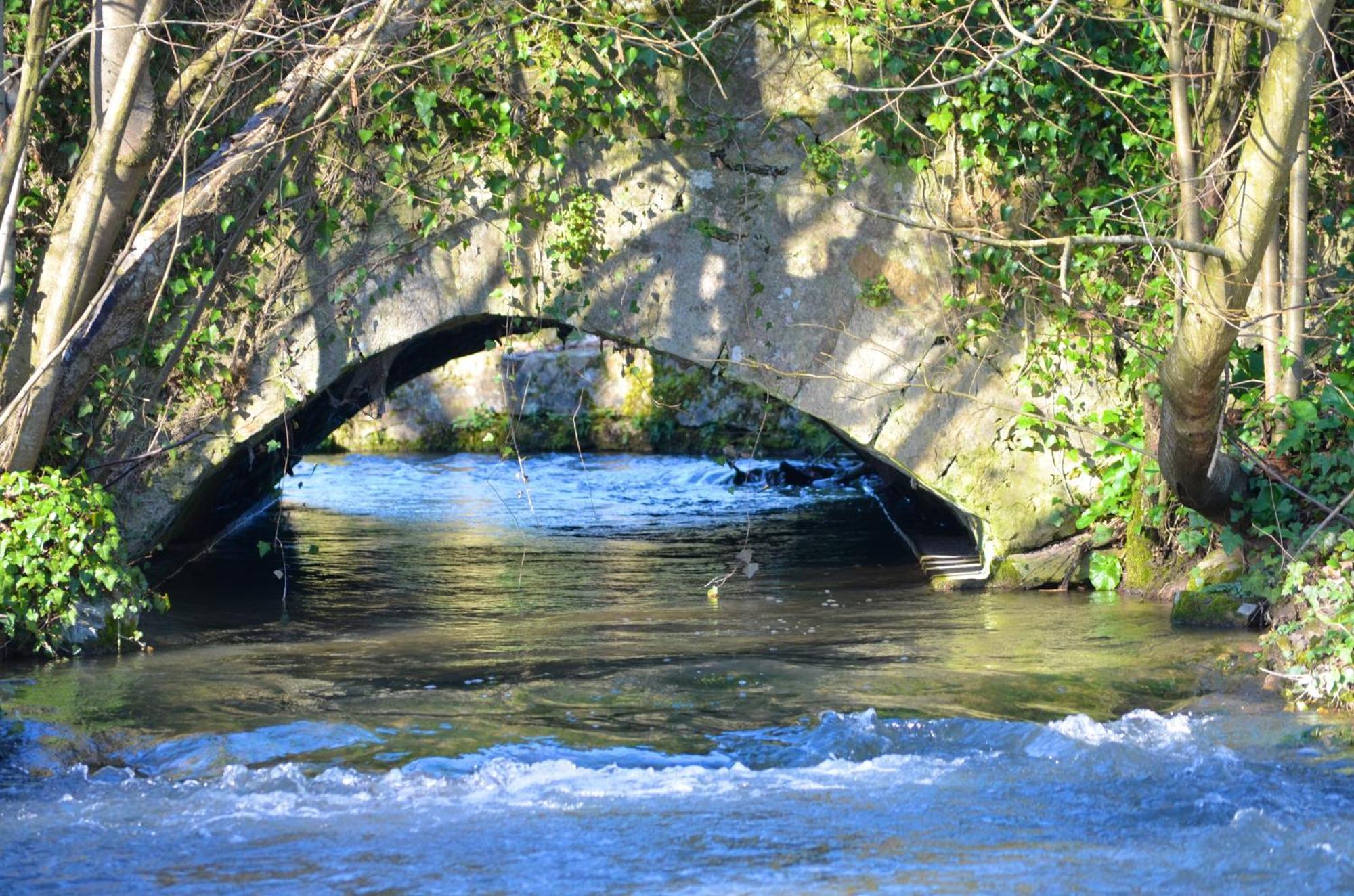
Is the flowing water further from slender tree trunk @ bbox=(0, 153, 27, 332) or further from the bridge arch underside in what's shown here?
slender tree trunk @ bbox=(0, 153, 27, 332)

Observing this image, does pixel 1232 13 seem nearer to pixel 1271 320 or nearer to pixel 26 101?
pixel 1271 320

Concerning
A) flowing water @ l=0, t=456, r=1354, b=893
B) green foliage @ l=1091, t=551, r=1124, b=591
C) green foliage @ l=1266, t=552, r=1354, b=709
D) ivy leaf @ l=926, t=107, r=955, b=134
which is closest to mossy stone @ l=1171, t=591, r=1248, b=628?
flowing water @ l=0, t=456, r=1354, b=893

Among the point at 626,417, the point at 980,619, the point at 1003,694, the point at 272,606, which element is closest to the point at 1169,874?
the point at 1003,694

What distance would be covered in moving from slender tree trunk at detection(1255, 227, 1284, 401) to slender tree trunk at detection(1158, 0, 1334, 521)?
1.10 meters

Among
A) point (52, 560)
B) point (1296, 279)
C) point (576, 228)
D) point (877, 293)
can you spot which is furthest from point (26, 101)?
point (1296, 279)

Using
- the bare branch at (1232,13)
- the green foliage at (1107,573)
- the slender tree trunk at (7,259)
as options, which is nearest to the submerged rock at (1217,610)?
the green foliage at (1107,573)

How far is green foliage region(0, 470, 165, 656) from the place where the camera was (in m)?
6.36

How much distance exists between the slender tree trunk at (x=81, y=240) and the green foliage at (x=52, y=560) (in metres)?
0.27

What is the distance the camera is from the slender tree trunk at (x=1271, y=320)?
745 cm

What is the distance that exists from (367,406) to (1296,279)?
241 inches

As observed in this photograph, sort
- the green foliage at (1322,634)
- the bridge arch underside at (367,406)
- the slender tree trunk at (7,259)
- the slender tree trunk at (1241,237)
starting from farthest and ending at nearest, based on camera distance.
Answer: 1. the bridge arch underside at (367,406)
2. the slender tree trunk at (7,259)
3. the green foliage at (1322,634)
4. the slender tree trunk at (1241,237)

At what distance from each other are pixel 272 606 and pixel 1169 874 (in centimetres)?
575

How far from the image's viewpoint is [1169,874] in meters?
4.02

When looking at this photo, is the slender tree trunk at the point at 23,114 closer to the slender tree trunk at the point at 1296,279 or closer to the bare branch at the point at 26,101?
the bare branch at the point at 26,101
